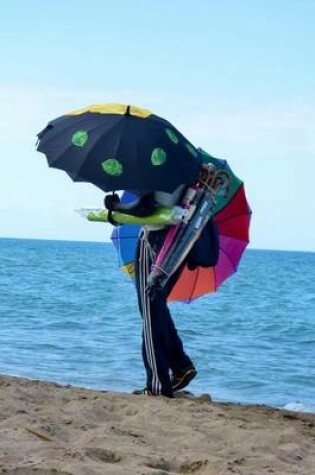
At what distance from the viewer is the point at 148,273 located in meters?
5.86

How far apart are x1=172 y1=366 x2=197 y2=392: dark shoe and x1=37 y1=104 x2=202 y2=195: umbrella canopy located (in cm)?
136

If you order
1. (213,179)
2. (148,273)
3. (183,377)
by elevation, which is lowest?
(183,377)

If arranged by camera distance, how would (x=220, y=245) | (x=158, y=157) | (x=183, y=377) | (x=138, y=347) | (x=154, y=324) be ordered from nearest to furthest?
(x=158, y=157), (x=154, y=324), (x=183, y=377), (x=220, y=245), (x=138, y=347)

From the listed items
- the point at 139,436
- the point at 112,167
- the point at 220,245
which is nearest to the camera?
the point at 139,436

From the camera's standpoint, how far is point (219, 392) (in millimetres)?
8820

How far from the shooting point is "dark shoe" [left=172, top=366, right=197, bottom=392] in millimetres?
6066

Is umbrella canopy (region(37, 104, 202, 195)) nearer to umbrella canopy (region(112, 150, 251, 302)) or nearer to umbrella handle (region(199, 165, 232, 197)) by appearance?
umbrella handle (region(199, 165, 232, 197))

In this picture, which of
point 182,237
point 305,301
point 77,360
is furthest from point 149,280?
point 305,301

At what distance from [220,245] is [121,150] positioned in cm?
157

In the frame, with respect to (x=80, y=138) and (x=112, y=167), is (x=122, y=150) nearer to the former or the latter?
(x=112, y=167)

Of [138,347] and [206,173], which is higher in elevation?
[206,173]

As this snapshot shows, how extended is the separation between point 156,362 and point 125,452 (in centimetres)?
181

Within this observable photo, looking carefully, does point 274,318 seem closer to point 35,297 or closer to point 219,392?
point 35,297

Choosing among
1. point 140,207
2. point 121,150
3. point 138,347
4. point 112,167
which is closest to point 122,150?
point 121,150
